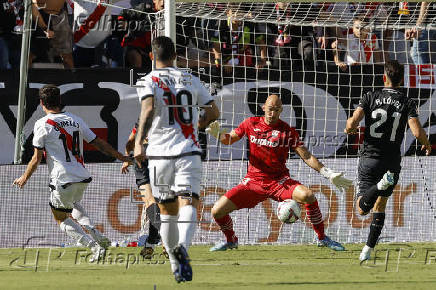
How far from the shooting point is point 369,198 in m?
10.2

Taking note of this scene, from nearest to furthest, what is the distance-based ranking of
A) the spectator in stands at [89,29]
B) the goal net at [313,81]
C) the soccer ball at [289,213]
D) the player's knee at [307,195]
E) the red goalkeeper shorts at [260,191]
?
the soccer ball at [289,213] → the player's knee at [307,195] → the red goalkeeper shorts at [260,191] → the goal net at [313,81] → the spectator in stands at [89,29]

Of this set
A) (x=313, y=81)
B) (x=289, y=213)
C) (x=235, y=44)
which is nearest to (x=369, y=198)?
(x=289, y=213)

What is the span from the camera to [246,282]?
7.94 meters

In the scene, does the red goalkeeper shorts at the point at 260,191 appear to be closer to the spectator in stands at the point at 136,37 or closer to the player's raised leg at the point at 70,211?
the player's raised leg at the point at 70,211

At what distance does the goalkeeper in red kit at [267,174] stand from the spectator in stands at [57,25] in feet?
13.8

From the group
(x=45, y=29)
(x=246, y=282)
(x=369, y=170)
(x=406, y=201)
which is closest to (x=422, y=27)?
(x=406, y=201)

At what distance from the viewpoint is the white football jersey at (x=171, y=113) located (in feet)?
24.9

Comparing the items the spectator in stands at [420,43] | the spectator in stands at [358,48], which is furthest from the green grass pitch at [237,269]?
the spectator in stands at [358,48]

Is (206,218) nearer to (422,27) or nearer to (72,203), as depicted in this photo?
(72,203)

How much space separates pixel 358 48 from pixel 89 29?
4714 millimetres

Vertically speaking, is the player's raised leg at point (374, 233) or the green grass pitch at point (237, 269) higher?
the player's raised leg at point (374, 233)

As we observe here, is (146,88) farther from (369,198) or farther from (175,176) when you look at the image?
(369,198)

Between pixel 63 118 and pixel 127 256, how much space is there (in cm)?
187

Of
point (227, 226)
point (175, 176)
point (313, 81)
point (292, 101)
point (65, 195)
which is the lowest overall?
point (227, 226)
